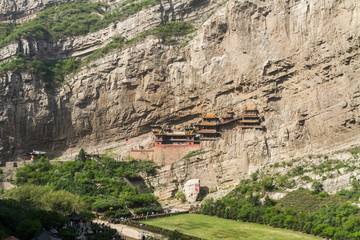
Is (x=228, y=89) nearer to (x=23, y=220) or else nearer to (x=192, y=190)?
(x=192, y=190)

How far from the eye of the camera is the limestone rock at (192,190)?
39375 mm

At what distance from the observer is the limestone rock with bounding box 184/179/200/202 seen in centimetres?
3938

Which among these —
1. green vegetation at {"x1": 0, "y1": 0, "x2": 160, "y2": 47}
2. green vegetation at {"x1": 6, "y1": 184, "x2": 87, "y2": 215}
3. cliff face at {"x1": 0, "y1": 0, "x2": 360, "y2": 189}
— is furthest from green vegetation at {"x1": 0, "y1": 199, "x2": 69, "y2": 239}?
green vegetation at {"x1": 0, "y1": 0, "x2": 160, "y2": 47}

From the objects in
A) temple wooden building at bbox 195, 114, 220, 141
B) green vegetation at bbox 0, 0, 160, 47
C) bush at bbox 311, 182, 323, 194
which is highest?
green vegetation at bbox 0, 0, 160, 47

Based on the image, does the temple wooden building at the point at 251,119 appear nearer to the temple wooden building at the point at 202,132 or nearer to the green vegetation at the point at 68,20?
the temple wooden building at the point at 202,132

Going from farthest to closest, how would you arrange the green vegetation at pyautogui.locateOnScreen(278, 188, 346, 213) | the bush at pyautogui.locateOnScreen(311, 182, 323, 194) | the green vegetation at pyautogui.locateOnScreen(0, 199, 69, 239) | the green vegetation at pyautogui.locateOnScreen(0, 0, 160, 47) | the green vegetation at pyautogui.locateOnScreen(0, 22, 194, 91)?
the green vegetation at pyautogui.locateOnScreen(0, 0, 160, 47), the green vegetation at pyautogui.locateOnScreen(0, 22, 194, 91), the bush at pyautogui.locateOnScreen(311, 182, 323, 194), the green vegetation at pyautogui.locateOnScreen(278, 188, 346, 213), the green vegetation at pyautogui.locateOnScreen(0, 199, 69, 239)

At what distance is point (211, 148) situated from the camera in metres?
43.9

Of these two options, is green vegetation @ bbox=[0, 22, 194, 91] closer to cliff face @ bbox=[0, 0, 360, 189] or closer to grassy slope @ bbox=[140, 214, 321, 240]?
cliff face @ bbox=[0, 0, 360, 189]

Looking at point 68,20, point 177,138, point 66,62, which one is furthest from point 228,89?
point 68,20

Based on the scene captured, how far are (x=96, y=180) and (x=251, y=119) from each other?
61.1 ft

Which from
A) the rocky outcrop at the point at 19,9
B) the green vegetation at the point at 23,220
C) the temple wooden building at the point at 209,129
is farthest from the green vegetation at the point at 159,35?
the green vegetation at the point at 23,220

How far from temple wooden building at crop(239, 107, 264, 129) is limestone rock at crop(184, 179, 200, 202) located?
889 centimetres

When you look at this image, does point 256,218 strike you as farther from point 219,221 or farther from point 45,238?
point 45,238

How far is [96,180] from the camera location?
1539 inches
